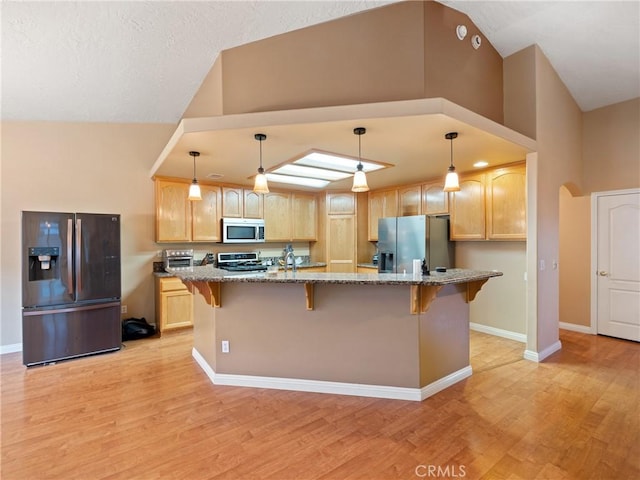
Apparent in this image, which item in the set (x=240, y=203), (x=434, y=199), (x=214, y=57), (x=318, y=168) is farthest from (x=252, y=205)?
(x=434, y=199)

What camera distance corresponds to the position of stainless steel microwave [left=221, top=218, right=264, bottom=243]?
509 cm

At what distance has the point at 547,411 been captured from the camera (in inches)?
99.3

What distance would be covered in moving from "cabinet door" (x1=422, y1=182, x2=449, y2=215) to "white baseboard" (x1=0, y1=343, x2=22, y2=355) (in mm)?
5887

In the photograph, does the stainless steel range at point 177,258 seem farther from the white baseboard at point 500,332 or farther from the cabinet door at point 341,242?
the white baseboard at point 500,332

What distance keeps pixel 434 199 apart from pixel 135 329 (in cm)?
475

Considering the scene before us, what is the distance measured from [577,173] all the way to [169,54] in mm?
5518

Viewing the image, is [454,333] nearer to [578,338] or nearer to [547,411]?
[547,411]

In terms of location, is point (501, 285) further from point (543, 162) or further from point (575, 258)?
point (543, 162)

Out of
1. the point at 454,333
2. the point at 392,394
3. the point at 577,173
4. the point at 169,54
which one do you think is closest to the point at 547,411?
the point at 454,333

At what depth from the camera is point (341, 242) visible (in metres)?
5.98

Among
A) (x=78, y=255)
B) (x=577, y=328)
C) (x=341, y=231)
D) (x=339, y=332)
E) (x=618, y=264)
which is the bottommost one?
(x=577, y=328)

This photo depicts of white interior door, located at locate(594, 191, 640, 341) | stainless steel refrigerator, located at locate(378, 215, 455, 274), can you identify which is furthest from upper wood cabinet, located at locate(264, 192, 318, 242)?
white interior door, located at locate(594, 191, 640, 341)

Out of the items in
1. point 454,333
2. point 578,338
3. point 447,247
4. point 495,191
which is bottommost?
point 578,338

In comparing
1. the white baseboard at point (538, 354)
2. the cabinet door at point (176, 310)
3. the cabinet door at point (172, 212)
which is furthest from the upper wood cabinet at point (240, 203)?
the white baseboard at point (538, 354)
